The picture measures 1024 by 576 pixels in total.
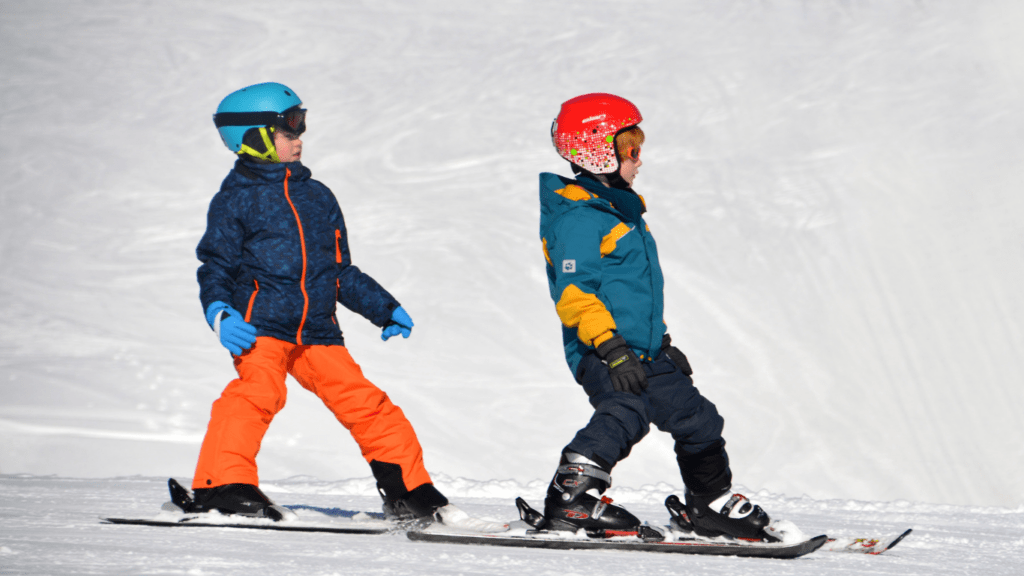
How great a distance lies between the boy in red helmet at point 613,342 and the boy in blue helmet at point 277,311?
0.51 m

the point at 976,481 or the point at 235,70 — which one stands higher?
the point at 235,70

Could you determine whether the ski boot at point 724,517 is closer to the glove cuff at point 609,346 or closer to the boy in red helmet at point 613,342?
the boy in red helmet at point 613,342

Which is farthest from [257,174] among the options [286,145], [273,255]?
[273,255]

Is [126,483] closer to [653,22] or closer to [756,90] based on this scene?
[756,90]

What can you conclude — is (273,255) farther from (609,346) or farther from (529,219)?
(529,219)

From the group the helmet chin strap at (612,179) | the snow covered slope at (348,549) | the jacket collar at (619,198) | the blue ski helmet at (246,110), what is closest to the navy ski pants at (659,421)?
the snow covered slope at (348,549)

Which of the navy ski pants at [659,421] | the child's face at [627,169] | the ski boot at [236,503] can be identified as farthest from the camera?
the child's face at [627,169]

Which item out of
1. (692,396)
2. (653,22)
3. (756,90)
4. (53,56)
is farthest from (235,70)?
(692,396)

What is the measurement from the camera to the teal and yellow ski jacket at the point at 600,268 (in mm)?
2703

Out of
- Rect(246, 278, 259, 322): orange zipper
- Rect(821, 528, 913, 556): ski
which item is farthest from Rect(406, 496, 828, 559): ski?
Rect(246, 278, 259, 322): orange zipper

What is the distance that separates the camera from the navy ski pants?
103 inches

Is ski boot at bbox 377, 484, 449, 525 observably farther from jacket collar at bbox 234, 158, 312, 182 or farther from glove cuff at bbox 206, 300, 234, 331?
jacket collar at bbox 234, 158, 312, 182

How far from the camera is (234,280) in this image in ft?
9.80

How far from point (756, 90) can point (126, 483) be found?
7526 millimetres
